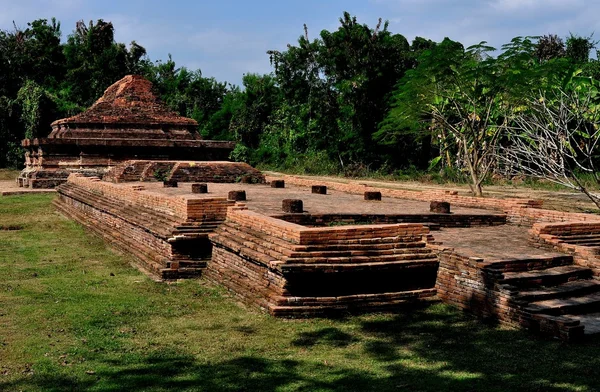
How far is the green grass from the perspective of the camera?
5086 mm

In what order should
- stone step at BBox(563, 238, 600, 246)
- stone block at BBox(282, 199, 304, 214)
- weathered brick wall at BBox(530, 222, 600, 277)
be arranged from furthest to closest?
1. stone block at BBox(282, 199, 304, 214)
2. stone step at BBox(563, 238, 600, 246)
3. weathered brick wall at BBox(530, 222, 600, 277)

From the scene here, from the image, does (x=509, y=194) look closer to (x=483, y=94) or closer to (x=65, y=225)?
(x=483, y=94)

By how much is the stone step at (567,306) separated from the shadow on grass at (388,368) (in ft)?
1.07

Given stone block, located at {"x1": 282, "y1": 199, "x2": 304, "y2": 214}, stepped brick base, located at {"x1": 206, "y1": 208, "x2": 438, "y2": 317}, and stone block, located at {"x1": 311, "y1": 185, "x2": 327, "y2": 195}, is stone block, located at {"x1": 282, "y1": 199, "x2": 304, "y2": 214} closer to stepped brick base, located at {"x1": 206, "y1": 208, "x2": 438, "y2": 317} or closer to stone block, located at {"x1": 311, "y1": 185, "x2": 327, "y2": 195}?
stepped brick base, located at {"x1": 206, "y1": 208, "x2": 438, "y2": 317}

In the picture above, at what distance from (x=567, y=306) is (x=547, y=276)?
54cm

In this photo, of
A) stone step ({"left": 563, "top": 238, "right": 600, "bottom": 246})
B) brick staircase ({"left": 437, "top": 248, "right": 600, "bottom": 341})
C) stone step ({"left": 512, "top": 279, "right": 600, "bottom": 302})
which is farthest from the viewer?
stone step ({"left": 563, "top": 238, "right": 600, "bottom": 246})

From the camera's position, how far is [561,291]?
6777 mm

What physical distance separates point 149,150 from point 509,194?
11.3 metres

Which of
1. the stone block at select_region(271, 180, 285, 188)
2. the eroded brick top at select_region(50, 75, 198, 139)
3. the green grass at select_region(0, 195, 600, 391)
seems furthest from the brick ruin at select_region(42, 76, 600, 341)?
the eroded brick top at select_region(50, 75, 198, 139)

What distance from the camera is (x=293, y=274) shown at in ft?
22.3

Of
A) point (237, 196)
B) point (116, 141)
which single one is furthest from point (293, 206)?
point (116, 141)

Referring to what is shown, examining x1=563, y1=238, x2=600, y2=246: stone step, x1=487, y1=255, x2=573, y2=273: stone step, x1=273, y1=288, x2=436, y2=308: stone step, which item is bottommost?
x1=273, y1=288, x2=436, y2=308: stone step

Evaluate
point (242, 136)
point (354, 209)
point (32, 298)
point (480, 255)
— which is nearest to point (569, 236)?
point (480, 255)

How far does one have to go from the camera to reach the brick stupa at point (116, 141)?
2230cm
